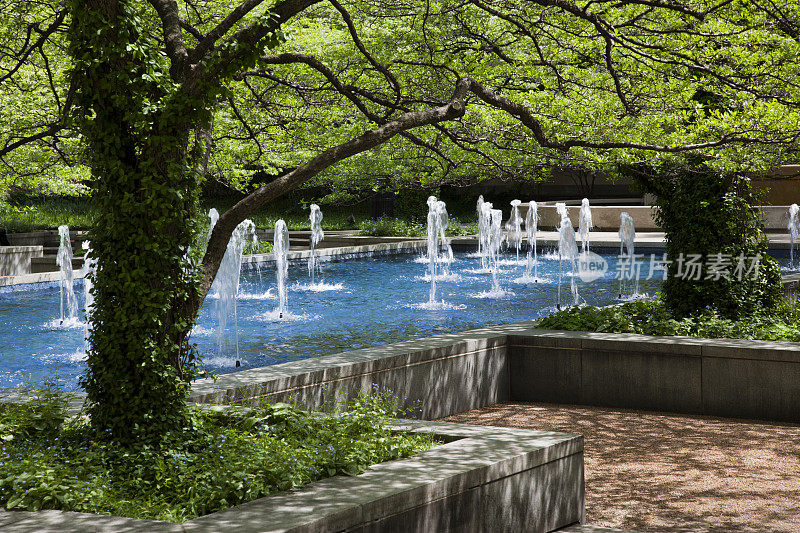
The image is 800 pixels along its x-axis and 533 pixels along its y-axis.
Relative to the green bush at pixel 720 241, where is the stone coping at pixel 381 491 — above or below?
below

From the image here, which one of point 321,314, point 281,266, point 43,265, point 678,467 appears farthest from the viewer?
point 43,265

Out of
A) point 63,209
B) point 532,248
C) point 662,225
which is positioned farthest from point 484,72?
point 63,209

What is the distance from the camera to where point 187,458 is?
5.02 m

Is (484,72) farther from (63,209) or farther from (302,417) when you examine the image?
(63,209)

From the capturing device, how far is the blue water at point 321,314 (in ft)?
35.5

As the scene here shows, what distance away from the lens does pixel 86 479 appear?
15.4ft

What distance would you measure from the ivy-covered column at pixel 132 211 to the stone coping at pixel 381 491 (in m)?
1.17

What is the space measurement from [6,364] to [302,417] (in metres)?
6.16

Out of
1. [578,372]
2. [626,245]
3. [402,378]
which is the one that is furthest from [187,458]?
[626,245]

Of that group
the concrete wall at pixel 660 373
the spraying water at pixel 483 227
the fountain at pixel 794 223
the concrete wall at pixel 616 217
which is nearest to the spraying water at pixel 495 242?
the spraying water at pixel 483 227

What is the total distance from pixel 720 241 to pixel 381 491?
7.47 metres

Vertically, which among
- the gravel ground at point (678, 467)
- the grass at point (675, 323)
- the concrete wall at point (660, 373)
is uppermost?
the grass at point (675, 323)

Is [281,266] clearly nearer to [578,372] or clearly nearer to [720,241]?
[720,241]

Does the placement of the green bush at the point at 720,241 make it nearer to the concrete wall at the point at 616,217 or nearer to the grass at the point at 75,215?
the grass at the point at 75,215
